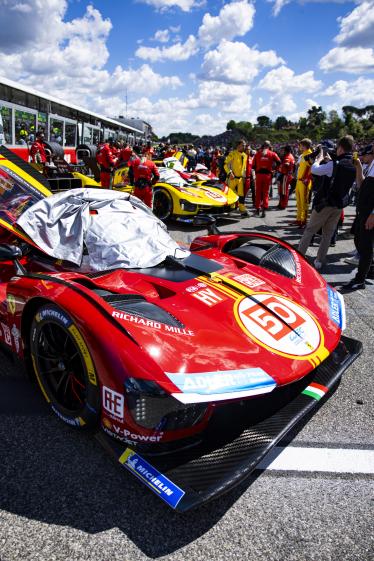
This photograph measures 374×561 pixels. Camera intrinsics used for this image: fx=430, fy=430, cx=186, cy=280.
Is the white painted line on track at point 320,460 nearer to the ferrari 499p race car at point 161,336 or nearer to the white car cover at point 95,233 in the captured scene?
the ferrari 499p race car at point 161,336

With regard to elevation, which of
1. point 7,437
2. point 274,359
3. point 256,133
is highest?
point 256,133

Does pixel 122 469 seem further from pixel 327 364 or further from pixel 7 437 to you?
pixel 327 364

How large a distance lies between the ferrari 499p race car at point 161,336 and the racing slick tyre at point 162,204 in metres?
5.02

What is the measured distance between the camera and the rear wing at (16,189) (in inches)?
123

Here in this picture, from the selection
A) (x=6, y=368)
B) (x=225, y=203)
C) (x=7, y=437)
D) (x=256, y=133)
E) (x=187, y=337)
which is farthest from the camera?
(x=256, y=133)

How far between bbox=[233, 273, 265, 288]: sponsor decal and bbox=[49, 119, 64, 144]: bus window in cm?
1732

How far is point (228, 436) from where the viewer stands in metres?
1.93

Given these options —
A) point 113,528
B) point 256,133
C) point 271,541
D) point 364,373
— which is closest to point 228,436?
point 271,541

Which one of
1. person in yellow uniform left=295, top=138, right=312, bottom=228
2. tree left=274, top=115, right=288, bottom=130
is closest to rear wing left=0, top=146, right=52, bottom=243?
person in yellow uniform left=295, top=138, right=312, bottom=228

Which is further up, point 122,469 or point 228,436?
point 228,436

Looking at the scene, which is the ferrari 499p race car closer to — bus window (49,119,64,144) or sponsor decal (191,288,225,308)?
sponsor decal (191,288,225,308)

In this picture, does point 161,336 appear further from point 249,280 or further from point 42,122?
point 42,122

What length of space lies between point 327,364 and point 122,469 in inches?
50.6

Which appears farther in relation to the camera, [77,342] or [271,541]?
[77,342]
